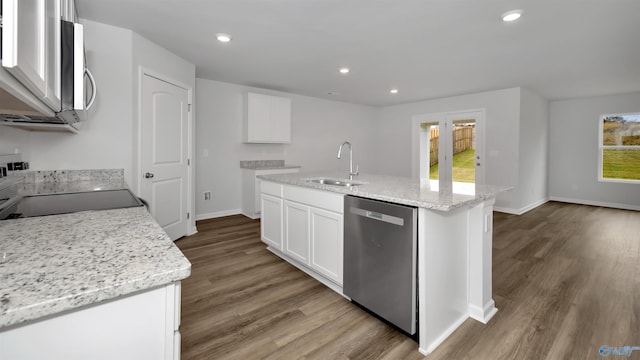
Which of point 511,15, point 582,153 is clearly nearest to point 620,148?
point 582,153

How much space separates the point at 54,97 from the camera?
3.07 feet

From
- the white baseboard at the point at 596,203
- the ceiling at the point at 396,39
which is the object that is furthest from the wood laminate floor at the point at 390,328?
the white baseboard at the point at 596,203

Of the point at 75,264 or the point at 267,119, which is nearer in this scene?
the point at 75,264

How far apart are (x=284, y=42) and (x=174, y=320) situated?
9.72 feet

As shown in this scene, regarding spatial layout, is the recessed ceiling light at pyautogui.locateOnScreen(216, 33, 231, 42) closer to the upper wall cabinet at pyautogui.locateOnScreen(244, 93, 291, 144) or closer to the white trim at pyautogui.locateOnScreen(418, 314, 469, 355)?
the upper wall cabinet at pyautogui.locateOnScreen(244, 93, 291, 144)

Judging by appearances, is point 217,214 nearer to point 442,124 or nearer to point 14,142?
point 14,142

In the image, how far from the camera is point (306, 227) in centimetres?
263

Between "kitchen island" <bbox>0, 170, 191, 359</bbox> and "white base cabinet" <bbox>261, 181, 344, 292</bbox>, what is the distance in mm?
1523

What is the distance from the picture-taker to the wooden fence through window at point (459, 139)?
571cm

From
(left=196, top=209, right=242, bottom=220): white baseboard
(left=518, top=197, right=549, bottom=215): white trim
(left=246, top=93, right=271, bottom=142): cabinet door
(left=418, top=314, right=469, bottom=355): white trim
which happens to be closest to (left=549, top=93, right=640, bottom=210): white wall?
(left=518, top=197, right=549, bottom=215): white trim

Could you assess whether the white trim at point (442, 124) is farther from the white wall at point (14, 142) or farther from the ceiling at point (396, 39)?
the white wall at point (14, 142)

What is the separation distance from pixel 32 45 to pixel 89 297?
1.89ft

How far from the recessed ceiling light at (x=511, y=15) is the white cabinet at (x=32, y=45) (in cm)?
295

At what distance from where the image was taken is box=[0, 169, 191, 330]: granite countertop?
0.59m
